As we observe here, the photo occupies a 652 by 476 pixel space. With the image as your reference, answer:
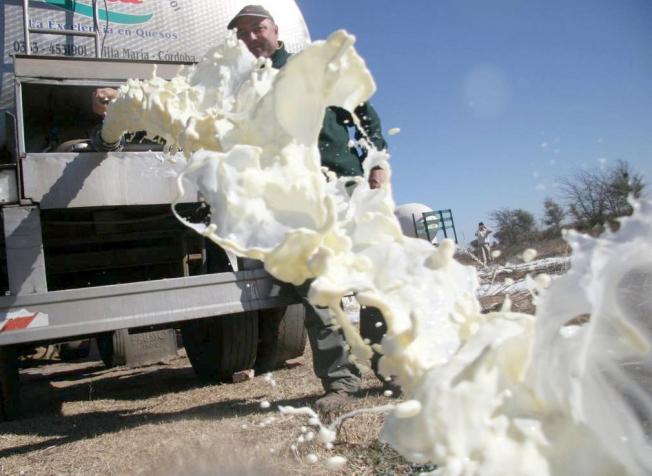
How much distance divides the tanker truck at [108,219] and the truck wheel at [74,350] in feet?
5.17

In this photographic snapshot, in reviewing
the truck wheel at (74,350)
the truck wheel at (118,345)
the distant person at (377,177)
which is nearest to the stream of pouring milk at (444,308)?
the distant person at (377,177)

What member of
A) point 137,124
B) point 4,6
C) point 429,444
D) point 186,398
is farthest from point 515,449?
point 4,6

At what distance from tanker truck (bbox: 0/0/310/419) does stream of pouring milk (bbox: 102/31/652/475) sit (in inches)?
54.7

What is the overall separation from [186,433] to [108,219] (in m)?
1.92

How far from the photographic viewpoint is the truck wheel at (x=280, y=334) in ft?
14.6

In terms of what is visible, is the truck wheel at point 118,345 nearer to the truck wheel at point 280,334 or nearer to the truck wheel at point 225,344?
the truck wheel at point 225,344

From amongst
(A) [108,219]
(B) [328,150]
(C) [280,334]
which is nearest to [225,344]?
(C) [280,334]

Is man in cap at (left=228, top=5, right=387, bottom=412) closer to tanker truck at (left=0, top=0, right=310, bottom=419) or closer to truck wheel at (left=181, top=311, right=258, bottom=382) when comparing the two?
tanker truck at (left=0, top=0, right=310, bottom=419)

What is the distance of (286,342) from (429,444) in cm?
351

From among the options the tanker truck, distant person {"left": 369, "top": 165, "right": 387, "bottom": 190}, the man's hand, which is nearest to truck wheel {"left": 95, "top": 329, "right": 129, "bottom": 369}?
the tanker truck

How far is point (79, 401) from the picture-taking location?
4.32 m

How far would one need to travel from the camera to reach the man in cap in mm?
2820

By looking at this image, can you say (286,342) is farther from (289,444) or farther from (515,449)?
(515,449)

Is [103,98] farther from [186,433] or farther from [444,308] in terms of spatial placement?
[444,308]
